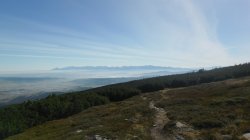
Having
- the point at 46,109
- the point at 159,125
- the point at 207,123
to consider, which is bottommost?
the point at 46,109

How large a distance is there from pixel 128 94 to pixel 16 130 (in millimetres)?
58645

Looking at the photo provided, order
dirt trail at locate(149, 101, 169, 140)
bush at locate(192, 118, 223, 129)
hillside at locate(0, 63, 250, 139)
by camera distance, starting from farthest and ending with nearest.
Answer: hillside at locate(0, 63, 250, 139), bush at locate(192, 118, 223, 129), dirt trail at locate(149, 101, 169, 140)

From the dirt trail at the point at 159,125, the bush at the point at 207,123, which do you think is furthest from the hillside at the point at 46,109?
the bush at the point at 207,123

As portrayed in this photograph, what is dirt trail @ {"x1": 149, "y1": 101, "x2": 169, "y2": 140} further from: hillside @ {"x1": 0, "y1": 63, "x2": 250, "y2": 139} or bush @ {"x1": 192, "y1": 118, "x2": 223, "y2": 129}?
hillside @ {"x1": 0, "y1": 63, "x2": 250, "y2": 139}

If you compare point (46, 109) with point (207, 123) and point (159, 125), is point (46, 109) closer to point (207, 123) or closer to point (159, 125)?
point (159, 125)

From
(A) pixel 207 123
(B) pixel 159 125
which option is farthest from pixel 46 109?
(A) pixel 207 123

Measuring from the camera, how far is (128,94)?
137125mm

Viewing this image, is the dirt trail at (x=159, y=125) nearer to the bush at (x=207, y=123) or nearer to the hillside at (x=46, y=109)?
the bush at (x=207, y=123)

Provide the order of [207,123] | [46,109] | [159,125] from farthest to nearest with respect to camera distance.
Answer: [46,109], [159,125], [207,123]

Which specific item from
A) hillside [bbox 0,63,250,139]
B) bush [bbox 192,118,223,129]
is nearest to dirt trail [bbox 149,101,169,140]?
bush [bbox 192,118,223,129]

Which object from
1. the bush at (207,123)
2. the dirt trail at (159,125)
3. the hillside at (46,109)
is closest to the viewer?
the dirt trail at (159,125)

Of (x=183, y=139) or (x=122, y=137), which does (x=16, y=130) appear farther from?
(x=183, y=139)

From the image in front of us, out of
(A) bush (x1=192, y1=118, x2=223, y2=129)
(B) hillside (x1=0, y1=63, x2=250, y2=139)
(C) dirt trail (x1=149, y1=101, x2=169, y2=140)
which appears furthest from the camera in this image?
(B) hillside (x1=0, y1=63, x2=250, y2=139)

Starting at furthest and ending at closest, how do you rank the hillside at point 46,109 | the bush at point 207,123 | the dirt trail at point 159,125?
the hillside at point 46,109 → the bush at point 207,123 → the dirt trail at point 159,125
